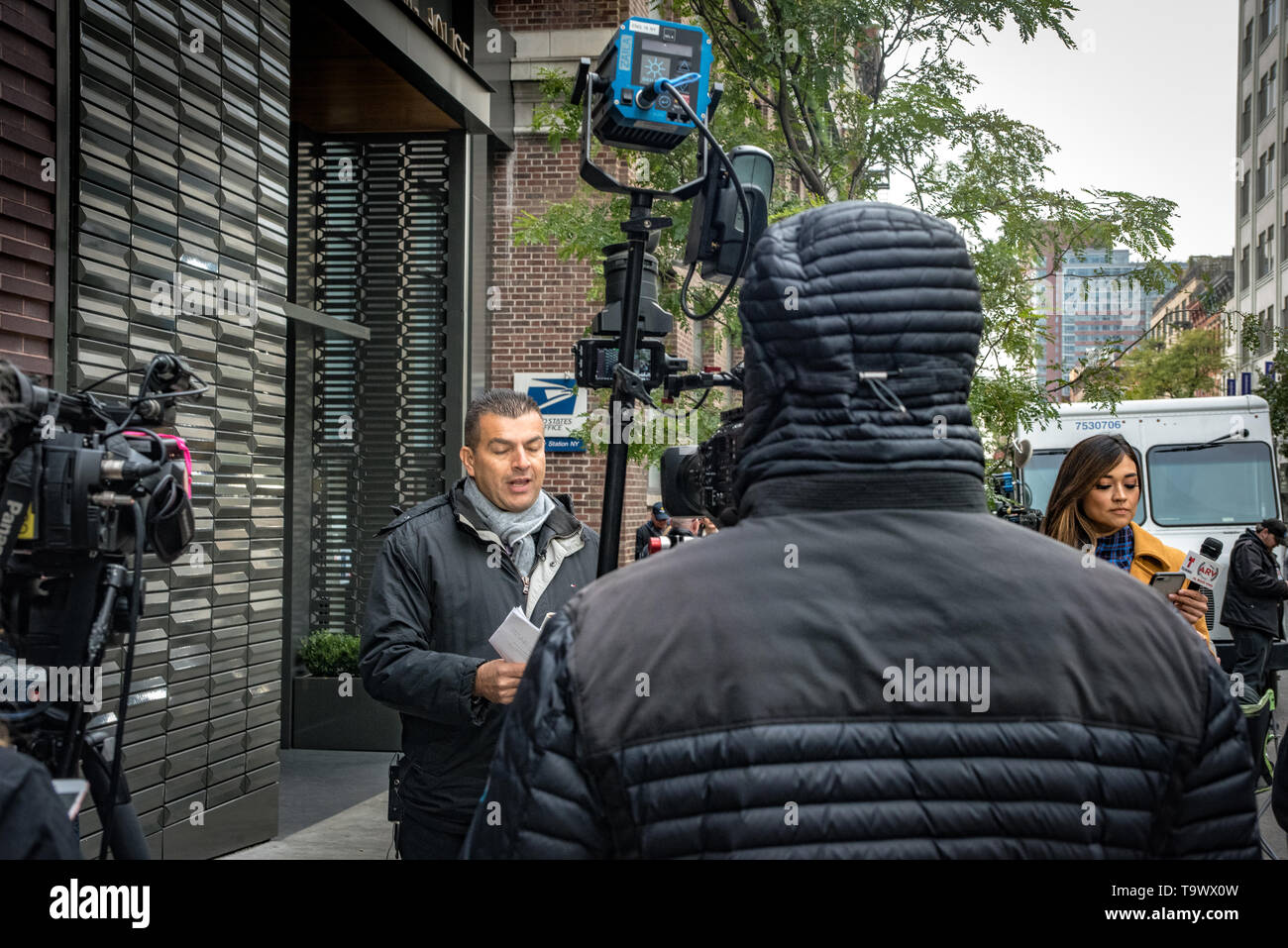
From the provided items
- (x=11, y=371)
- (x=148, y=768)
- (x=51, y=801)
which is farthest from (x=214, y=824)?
(x=51, y=801)

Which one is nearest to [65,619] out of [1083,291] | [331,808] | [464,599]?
[464,599]

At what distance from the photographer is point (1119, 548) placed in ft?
16.7

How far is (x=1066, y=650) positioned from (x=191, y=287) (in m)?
5.69

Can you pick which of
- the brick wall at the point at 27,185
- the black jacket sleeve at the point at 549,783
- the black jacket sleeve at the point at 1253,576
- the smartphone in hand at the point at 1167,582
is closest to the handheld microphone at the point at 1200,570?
the smartphone in hand at the point at 1167,582

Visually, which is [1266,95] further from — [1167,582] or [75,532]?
[75,532]

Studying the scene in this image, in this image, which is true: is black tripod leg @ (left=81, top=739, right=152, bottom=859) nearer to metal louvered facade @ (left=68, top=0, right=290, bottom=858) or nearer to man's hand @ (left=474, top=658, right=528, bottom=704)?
man's hand @ (left=474, top=658, right=528, bottom=704)

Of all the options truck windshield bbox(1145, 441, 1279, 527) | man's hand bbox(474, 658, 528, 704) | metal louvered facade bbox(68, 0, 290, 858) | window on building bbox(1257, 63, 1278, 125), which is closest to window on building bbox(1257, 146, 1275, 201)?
window on building bbox(1257, 63, 1278, 125)

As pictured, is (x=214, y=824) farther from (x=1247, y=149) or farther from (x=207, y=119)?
(x=1247, y=149)

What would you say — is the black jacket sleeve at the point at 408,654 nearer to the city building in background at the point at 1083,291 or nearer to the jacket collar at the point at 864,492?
the jacket collar at the point at 864,492

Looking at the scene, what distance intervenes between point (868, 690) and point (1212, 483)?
14.9 meters

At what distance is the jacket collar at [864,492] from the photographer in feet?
5.19

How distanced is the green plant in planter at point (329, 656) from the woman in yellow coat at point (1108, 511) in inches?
269

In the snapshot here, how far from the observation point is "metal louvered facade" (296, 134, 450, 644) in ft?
35.8
